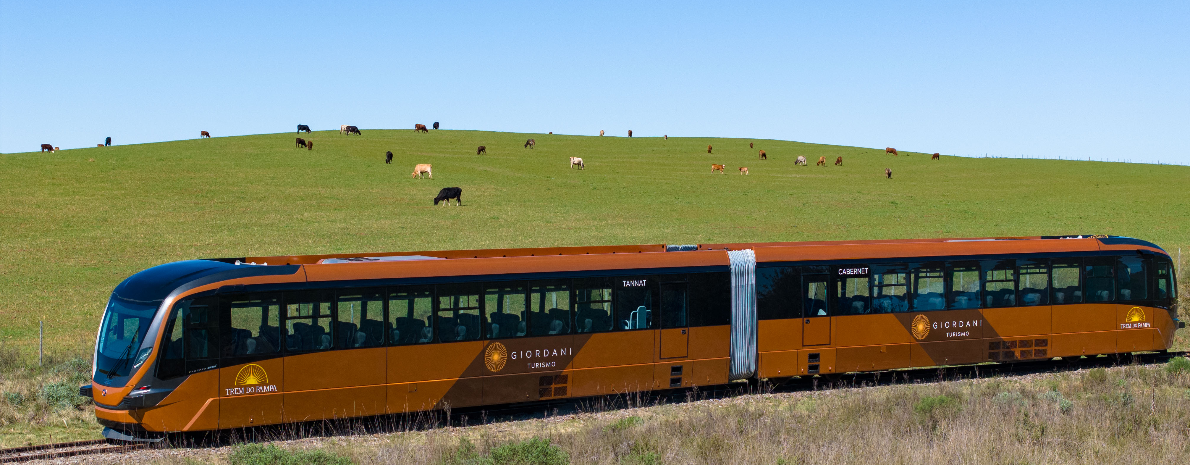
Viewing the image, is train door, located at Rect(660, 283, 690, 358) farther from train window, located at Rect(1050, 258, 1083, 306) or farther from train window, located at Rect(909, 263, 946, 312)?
train window, located at Rect(1050, 258, 1083, 306)

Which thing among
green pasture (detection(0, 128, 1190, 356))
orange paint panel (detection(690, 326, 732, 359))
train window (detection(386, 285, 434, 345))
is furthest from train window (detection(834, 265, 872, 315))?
green pasture (detection(0, 128, 1190, 356))

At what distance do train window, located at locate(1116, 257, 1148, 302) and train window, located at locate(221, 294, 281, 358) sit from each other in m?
15.9

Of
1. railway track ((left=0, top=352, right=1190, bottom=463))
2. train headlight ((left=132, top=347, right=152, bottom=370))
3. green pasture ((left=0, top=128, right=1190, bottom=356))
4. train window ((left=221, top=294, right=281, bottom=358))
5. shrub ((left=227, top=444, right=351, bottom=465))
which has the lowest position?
railway track ((left=0, top=352, right=1190, bottom=463))

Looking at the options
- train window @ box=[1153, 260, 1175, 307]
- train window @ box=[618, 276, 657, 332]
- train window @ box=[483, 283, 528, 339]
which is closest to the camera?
train window @ box=[483, 283, 528, 339]

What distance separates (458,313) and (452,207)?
38311 millimetres

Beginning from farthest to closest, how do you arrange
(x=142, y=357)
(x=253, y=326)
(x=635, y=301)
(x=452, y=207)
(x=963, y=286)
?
(x=452, y=207), (x=963, y=286), (x=635, y=301), (x=253, y=326), (x=142, y=357)

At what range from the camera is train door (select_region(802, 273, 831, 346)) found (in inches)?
666

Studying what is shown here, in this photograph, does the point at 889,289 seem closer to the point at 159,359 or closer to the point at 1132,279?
the point at 1132,279

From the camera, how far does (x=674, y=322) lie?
1581 centimetres

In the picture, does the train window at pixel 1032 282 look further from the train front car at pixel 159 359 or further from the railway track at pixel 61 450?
the railway track at pixel 61 450

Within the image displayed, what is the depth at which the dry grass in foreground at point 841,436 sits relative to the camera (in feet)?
32.9

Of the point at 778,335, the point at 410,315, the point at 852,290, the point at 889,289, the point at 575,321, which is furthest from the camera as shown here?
the point at 889,289

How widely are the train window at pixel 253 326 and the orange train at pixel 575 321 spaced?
0.02m

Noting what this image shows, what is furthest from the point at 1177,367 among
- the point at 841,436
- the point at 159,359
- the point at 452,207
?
the point at 452,207
